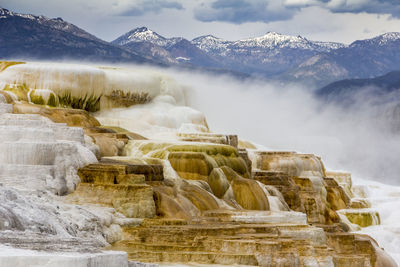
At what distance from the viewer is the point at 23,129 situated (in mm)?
25656

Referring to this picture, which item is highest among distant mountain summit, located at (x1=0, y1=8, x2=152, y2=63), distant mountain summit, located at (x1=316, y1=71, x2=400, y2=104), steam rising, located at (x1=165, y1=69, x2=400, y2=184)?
distant mountain summit, located at (x1=0, y1=8, x2=152, y2=63)

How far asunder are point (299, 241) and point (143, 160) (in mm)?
7623

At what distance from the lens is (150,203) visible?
80.0 ft

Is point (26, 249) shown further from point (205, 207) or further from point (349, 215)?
point (349, 215)

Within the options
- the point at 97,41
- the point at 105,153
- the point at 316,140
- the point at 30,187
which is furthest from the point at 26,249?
the point at 97,41

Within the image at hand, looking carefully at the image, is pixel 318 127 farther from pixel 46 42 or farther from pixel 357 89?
pixel 46 42

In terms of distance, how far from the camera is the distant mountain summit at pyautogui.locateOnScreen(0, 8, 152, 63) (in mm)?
137500

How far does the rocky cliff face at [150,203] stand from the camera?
63.9 feet

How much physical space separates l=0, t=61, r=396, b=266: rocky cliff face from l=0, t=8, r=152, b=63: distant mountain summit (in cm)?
10001

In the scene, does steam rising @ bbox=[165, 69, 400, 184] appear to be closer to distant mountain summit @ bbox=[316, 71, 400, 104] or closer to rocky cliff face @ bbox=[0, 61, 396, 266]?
distant mountain summit @ bbox=[316, 71, 400, 104]

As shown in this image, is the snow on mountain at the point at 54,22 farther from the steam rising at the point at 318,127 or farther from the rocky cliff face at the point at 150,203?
the rocky cliff face at the point at 150,203

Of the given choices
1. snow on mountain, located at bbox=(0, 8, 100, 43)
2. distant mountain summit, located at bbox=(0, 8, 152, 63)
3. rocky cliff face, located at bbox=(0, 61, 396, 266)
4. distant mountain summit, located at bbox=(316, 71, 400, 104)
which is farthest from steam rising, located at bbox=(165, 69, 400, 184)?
rocky cliff face, located at bbox=(0, 61, 396, 266)

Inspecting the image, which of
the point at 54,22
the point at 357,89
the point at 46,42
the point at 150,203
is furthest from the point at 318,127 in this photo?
the point at 150,203

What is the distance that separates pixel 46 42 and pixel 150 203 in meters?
119
